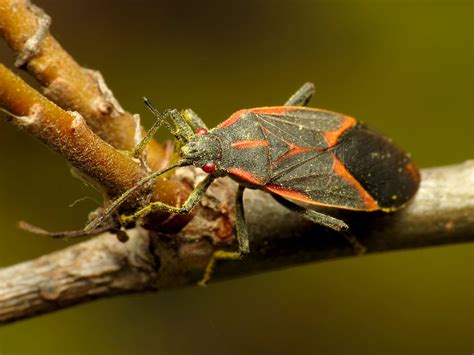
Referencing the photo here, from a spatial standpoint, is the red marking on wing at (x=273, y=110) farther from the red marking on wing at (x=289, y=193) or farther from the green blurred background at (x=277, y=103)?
the green blurred background at (x=277, y=103)

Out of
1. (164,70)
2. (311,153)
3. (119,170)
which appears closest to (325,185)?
(311,153)

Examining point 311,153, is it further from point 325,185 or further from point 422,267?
point 422,267

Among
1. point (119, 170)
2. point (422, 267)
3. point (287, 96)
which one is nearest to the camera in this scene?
point (119, 170)

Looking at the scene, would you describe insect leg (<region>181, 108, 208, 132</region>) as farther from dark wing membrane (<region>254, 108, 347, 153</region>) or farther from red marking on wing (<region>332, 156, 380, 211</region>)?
red marking on wing (<region>332, 156, 380, 211</region>)

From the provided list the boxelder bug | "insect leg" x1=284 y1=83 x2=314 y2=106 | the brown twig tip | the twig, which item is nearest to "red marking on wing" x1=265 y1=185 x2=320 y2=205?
the boxelder bug

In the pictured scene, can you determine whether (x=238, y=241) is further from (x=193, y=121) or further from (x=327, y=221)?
(x=193, y=121)
